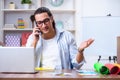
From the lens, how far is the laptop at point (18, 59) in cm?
169

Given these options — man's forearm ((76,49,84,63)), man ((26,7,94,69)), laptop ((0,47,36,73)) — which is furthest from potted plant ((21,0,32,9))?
laptop ((0,47,36,73))

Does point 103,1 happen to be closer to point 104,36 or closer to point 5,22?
point 104,36

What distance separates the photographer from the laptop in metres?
1.69

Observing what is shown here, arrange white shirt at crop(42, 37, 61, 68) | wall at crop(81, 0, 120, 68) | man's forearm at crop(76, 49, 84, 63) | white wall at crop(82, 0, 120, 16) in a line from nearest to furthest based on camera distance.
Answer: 1. man's forearm at crop(76, 49, 84, 63)
2. white shirt at crop(42, 37, 61, 68)
3. wall at crop(81, 0, 120, 68)
4. white wall at crop(82, 0, 120, 16)

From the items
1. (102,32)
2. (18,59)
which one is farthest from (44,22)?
(102,32)

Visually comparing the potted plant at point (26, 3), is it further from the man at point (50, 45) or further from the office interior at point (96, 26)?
the man at point (50, 45)

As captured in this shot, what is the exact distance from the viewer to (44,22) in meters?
2.43

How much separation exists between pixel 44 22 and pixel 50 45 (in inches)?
9.3

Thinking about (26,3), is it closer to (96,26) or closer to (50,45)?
(96,26)

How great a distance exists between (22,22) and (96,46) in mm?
1408

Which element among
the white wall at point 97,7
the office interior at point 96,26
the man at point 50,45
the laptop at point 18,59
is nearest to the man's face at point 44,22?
the man at point 50,45

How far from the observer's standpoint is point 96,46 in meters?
4.45

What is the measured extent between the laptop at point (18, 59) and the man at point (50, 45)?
628 millimetres

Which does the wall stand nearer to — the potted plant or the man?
the potted plant
